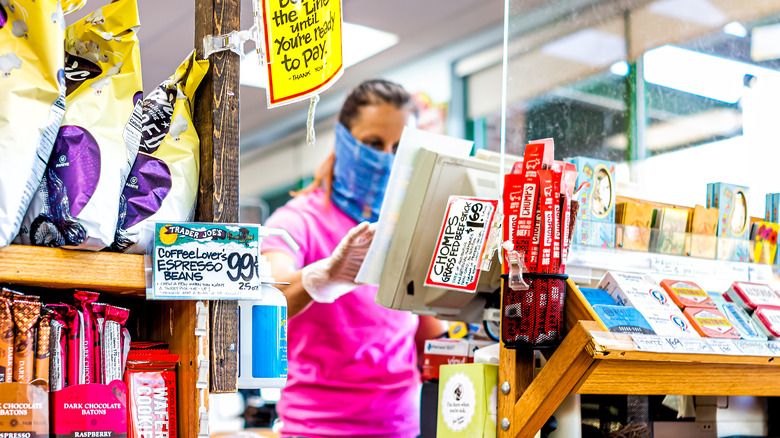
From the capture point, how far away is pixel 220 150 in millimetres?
1190

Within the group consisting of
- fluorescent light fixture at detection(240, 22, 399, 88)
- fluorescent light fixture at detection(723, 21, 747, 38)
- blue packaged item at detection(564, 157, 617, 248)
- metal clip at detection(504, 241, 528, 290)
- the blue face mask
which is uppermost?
fluorescent light fixture at detection(240, 22, 399, 88)

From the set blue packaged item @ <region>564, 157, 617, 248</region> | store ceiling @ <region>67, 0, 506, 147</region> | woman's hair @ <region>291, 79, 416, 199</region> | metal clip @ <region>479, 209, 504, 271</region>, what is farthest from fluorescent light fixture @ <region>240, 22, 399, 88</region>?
metal clip @ <region>479, 209, 504, 271</region>

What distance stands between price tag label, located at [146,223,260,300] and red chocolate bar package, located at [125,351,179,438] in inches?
4.6

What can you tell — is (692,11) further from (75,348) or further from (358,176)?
(75,348)

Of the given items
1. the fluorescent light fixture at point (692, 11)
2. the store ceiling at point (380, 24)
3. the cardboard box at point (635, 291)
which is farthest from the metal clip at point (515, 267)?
the store ceiling at point (380, 24)

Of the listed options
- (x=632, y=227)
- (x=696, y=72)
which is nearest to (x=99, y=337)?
(x=632, y=227)

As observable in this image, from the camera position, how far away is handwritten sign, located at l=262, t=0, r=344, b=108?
132 centimetres

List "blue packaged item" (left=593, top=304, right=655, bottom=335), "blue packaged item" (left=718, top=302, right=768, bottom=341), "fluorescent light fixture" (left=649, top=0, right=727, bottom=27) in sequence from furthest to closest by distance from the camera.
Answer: "fluorescent light fixture" (left=649, top=0, right=727, bottom=27), "blue packaged item" (left=718, top=302, right=768, bottom=341), "blue packaged item" (left=593, top=304, right=655, bottom=335)

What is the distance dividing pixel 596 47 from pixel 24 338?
1850mm

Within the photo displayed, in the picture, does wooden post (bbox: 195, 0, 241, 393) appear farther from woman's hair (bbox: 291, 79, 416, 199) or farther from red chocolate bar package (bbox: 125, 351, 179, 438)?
woman's hair (bbox: 291, 79, 416, 199)

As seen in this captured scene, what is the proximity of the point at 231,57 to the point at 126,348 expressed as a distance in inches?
19.5

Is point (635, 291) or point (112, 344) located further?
point (635, 291)

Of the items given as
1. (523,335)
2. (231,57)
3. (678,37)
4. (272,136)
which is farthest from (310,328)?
(272,136)

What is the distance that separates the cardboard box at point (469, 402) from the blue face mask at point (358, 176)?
1034 millimetres
